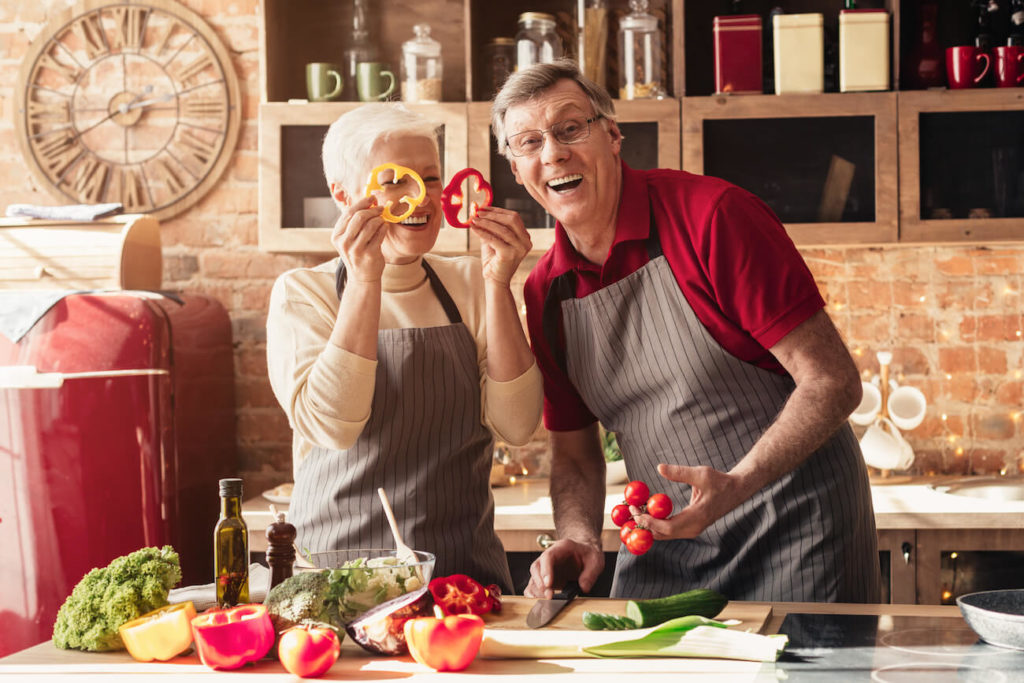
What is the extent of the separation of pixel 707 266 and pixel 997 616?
0.77 m

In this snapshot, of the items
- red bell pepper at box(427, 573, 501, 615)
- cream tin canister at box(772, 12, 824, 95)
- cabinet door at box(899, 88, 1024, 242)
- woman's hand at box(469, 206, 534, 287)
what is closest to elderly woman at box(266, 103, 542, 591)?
woman's hand at box(469, 206, 534, 287)

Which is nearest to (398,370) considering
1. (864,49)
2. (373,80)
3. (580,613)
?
(580,613)

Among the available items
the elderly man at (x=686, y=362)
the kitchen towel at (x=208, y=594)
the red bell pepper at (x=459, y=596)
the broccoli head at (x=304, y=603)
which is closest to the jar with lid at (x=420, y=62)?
the elderly man at (x=686, y=362)

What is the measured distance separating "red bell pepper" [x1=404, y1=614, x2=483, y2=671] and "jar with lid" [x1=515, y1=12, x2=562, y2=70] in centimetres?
218

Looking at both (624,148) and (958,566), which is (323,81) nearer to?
(624,148)

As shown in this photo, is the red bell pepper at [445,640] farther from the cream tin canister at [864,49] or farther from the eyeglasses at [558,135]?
the cream tin canister at [864,49]

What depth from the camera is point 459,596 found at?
4.93 feet

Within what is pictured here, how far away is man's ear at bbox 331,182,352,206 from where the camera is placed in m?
1.88

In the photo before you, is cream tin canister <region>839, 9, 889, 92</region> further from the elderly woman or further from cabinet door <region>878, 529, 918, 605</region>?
the elderly woman

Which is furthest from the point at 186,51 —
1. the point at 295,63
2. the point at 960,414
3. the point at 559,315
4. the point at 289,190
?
the point at 960,414

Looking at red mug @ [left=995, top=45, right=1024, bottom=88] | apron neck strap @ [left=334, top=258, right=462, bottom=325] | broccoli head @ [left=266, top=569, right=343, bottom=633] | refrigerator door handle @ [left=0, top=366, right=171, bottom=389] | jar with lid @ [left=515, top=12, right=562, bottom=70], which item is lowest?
broccoli head @ [left=266, top=569, right=343, bottom=633]

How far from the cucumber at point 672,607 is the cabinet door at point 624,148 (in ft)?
5.65

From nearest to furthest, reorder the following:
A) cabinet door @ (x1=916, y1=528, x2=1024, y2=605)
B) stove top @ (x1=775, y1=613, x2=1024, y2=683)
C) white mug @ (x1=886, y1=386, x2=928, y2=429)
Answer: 1. stove top @ (x1=775, y1=613, x2=1024, y2=683)
2. cabinet door @ (x1=916, y1=528, x2=1024, y2=605)
3. white mug @ (x1=886, y1=386, x2=928, y2=429)

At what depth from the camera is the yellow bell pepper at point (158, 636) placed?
138cm
